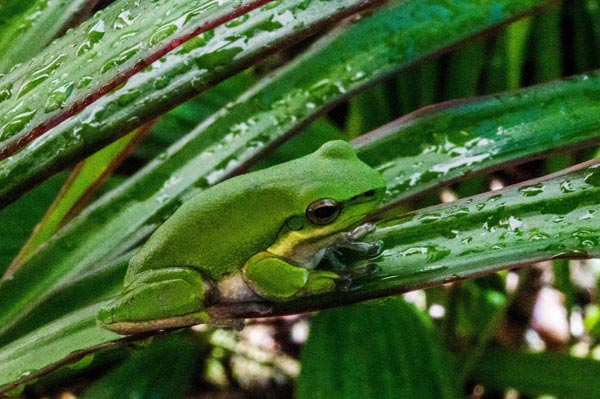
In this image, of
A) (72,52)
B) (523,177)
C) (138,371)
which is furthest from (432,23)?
(523,177)

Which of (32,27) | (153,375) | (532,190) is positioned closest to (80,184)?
(32,27)

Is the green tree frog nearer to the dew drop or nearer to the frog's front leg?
the frog's front leg

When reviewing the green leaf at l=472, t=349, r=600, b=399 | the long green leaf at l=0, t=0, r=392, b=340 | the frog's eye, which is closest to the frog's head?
the frog's eye

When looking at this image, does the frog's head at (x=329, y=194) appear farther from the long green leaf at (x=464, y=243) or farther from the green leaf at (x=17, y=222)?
the green leaf at (x=17, y=222)

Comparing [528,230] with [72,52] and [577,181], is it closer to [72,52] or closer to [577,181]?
[577,181]

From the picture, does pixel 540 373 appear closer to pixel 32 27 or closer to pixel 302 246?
pixel 302 246

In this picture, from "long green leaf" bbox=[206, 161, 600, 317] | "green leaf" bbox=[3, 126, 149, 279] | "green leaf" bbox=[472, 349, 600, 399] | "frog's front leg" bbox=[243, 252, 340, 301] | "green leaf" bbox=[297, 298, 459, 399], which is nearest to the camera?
"long green leaf" bbox=[206, 161, 600, 317]
